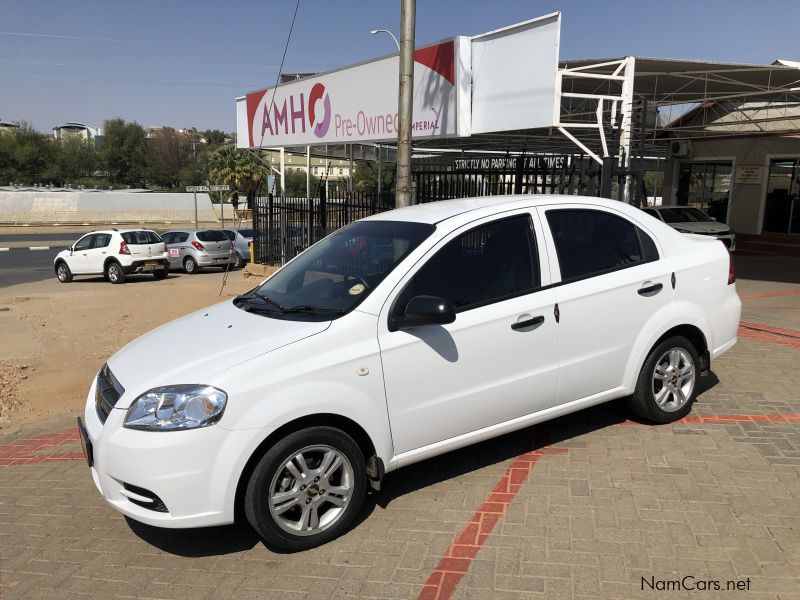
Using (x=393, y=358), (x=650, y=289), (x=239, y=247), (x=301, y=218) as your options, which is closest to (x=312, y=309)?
(x=393, y=358)

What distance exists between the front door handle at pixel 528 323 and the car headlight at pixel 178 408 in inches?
69.5

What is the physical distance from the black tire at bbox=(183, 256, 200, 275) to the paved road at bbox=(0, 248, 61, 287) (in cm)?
455

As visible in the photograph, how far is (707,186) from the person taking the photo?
2155 cm

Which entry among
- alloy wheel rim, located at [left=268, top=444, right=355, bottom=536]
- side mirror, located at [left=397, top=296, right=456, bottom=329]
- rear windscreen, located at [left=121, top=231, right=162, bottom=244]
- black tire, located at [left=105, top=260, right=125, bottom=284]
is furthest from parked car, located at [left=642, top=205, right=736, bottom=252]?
black tire, located at [left=105, top=260, right=125, bottom=284]

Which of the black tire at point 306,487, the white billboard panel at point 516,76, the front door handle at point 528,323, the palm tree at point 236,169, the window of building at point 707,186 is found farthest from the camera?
the palm tree at point 236,169

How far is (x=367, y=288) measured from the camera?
3.58 meters

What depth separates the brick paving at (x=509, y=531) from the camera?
3.02m

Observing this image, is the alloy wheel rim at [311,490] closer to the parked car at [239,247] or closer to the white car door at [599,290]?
the white car door at [599,290]

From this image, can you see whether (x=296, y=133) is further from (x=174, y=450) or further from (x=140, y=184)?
(x=140, y=184)

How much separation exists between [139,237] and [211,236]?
2.50 m

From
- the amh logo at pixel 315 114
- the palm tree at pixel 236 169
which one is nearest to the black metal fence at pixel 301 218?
the amh logo at pixel 315 114

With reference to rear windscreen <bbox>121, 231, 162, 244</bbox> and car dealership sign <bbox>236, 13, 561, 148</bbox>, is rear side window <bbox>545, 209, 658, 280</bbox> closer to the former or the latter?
car dealership sign <bbox>236, 13, 561, 148</bbox>

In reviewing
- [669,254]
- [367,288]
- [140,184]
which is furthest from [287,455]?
[140,184]

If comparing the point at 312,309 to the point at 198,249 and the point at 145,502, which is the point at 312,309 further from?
the point at 198,249
